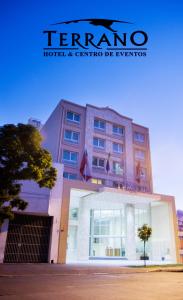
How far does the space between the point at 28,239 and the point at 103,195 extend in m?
10.1

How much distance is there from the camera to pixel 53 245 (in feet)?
79.2

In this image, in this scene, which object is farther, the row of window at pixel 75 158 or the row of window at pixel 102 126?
the row of window at pixel 102 126

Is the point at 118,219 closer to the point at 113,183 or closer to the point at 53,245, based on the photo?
the point at 113,183

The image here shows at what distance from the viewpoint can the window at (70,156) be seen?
38975 millimetres

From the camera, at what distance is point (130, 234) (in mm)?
32656

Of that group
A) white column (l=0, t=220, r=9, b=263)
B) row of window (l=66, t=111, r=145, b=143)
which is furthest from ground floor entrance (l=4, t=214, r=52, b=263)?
row of window (l=66, t=111, r=145, b=143)

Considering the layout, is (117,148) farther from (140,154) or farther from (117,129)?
(140,154)

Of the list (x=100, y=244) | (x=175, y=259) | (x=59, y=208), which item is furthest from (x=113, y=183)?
(x=59, y=208)

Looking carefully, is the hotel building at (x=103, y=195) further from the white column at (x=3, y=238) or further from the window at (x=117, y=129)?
the white column at (x=3, y=238)

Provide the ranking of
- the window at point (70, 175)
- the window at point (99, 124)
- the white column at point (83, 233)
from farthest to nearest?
the window at point (99, 124), the window at point (70, 175), the white column at point (83, 233)

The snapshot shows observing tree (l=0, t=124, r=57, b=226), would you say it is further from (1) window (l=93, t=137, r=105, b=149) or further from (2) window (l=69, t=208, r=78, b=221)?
(1) window (l=93, t=137, r=105, b=149)

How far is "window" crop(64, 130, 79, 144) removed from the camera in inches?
1585

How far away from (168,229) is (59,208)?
16.7 metres

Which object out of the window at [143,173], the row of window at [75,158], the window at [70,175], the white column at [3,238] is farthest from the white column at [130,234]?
the white column at [3,238]
